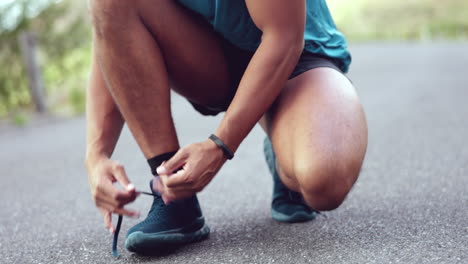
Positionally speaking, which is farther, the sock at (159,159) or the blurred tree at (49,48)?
the blurred tree at (49,48)

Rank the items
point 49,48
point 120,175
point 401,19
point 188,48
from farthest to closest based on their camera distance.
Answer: point 401,19 < point 49,48 < point 188,48 < point 120,175

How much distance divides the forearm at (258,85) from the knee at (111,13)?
0.40 meters

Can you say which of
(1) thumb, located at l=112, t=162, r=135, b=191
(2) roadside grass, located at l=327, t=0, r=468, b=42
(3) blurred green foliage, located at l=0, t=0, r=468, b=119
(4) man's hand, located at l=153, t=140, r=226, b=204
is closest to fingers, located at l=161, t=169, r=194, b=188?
(4) man's hand, located at l=153, t=140, r=226, b=204

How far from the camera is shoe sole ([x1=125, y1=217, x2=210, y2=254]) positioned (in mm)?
1882

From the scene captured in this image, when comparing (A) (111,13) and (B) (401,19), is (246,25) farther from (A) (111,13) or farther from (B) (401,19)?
(B) (401,19)

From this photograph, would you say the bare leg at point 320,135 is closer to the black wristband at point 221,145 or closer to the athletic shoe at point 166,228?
the black wristband at point 221,145

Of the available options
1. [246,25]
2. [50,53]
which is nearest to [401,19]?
[50,53]

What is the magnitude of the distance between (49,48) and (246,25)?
655cm

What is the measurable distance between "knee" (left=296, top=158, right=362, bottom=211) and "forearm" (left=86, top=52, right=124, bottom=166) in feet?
1.99

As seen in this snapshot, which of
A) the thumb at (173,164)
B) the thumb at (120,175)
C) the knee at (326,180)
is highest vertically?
the thumb at (173,164)

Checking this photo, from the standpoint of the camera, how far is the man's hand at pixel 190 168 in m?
1.68

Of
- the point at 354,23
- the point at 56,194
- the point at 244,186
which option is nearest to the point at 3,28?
the point at 56,194

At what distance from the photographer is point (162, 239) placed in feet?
6.26

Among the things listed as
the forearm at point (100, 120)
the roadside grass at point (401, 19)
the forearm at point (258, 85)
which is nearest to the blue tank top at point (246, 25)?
the forearm at point (258, 85)
